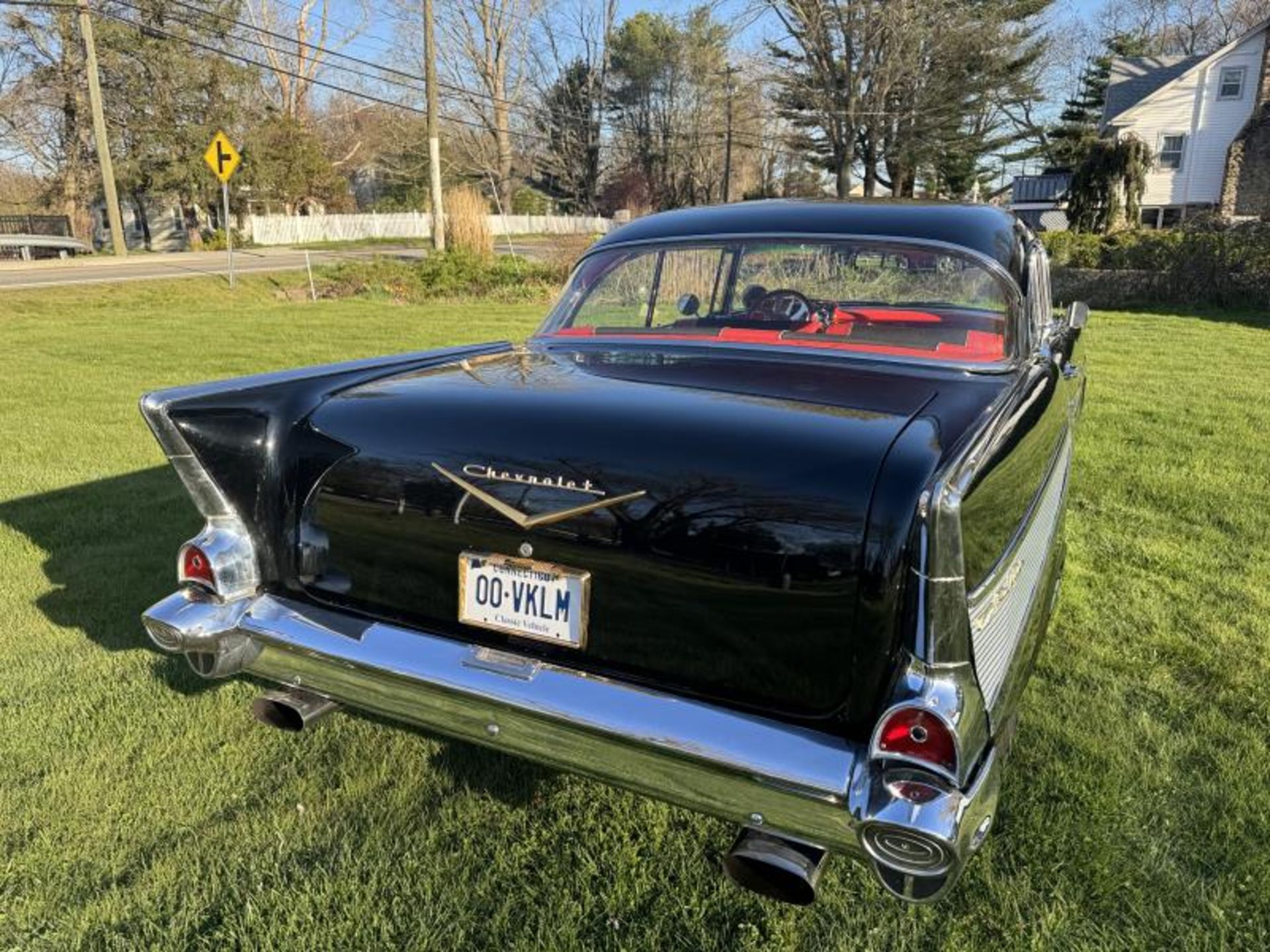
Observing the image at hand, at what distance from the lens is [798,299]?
10.5 feet

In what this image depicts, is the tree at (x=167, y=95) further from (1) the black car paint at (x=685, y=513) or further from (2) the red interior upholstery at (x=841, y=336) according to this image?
(1) the black car paint at (x=685, y=513)

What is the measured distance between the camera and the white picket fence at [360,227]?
116 ft

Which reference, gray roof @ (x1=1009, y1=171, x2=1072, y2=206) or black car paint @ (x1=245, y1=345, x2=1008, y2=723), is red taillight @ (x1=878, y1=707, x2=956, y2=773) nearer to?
black car paint @ (x1=245, y1=345, x2=1008, y2=723)

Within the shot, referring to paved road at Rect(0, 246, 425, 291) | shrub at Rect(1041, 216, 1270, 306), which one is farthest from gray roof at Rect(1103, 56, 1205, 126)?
paved road at Rect(0, 246, 425, 291)

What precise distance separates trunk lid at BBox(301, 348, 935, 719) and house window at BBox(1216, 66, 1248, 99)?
3284cm

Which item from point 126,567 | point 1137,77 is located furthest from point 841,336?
point 1137,77

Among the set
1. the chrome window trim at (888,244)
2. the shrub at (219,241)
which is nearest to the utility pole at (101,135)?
the shrub at (219,241)

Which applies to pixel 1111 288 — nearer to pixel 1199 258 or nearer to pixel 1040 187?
pixel 1199 258

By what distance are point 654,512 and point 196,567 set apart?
50.7 inches

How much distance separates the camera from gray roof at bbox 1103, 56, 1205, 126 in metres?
29.5

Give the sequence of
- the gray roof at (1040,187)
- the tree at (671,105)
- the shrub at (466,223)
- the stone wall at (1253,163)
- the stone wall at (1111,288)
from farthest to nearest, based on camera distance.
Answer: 1. the tree at (671,105)
2. the gray roof at (1040,187)
3. the stone wall at (1253,163)
4. the shrub at (466,223)
5. the stone wall at (1111,288)

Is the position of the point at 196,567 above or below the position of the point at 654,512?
below

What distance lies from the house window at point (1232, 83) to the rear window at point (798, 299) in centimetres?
3173

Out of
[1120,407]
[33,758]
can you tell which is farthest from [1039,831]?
[1120,407]
